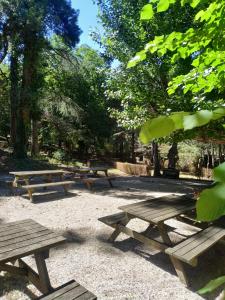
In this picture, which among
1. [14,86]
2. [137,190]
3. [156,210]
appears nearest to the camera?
[156,210]

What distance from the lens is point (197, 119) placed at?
2.02 feet

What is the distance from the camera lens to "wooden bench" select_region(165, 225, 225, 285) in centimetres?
360

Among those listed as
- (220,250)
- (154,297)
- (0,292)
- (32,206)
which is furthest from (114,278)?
(32,206)

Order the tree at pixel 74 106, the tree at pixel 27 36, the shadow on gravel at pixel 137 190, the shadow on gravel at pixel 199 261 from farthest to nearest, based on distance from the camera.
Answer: the tree at pixel 74 106
the tree at pixel 27 36
the shadow on gravel at pixel 137 190
the shadow on gravel at pixel 199 261

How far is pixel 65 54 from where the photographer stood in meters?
19.6

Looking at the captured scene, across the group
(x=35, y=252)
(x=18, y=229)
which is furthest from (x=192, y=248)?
(x=18, y=229)

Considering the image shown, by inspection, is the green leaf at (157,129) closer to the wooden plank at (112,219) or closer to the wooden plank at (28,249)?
the wooden plank at (28,249)

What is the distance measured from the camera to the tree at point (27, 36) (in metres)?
15.8

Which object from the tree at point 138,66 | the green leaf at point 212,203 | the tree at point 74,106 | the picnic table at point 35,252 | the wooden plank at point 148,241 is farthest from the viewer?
the tree at point 74,106

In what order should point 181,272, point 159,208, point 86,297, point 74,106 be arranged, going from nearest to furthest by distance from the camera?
point 86,297
point 181,272
point 159,208
point 74,106

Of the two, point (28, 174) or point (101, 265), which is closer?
point (101, 265)

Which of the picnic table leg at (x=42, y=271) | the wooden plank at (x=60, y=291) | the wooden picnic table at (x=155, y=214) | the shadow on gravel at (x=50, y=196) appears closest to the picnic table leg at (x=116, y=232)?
the wooden picnic table at (x=155, y=214)

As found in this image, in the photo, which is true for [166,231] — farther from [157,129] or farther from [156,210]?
[157,129]

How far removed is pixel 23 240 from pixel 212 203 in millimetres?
3242
